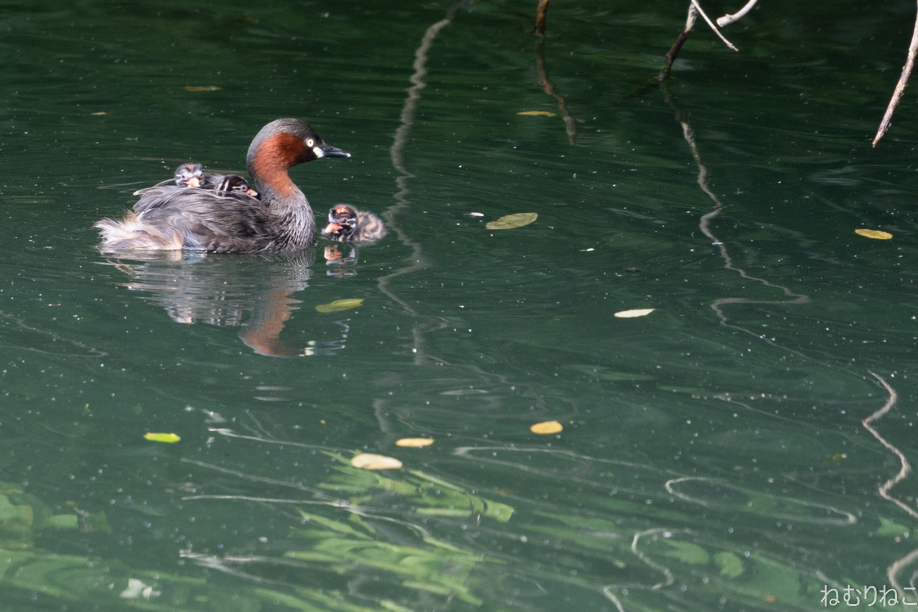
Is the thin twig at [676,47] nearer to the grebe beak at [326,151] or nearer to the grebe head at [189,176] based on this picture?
the grebe beak at [326,151]

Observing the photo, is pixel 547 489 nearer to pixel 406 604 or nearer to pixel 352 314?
pixel 406 604

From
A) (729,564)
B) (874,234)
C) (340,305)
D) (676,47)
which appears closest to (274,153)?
(340,305)

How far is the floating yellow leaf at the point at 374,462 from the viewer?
3922 mm

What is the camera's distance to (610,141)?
337 inches

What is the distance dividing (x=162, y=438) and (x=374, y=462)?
794 millimetres

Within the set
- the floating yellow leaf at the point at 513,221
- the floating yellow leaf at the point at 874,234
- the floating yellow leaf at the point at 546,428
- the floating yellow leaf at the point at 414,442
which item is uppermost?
the floating yellow leaf at the point at 874,234

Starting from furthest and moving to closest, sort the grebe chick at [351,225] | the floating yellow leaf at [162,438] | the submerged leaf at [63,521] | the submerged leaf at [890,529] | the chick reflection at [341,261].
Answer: the grebe chick at [351,225] < the chick reflection at [341,261] < the floating yellow leaf at [162,438] < the submerged leaf at [890,529] < the submerged leaf at [63,521]

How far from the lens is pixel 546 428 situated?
4.23m

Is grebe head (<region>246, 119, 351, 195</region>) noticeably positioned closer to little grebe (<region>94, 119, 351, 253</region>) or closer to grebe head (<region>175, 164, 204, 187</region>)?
little grebe (<region>94, 119, 351, 253</region>)

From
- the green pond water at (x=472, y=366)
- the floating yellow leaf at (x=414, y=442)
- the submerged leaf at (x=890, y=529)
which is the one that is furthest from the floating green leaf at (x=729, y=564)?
the floating yellow leaf at (x=414, y=442)

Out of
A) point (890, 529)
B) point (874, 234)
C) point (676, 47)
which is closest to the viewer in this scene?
point (890, 529)

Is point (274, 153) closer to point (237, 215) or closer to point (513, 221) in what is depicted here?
point (237, 215)

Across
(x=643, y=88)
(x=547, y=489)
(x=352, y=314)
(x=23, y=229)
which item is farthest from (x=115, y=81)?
(x=547, y=489)

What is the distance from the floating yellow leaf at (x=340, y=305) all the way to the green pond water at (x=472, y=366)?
3 cm
